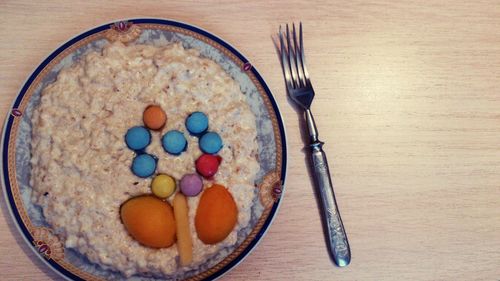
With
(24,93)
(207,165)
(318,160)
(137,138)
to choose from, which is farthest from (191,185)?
(24,93)

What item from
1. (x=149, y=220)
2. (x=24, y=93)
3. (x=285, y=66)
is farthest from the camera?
(x=285, y=66)

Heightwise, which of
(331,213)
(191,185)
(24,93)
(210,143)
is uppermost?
(24,93)

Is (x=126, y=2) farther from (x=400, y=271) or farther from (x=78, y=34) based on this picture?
(x=400, y=271)

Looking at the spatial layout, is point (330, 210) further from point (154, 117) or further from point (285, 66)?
point (154, 117)

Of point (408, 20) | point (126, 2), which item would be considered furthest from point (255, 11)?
point (408, 20)

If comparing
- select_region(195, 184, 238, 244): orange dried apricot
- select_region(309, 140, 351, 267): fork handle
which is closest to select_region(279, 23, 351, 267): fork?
select_region(309, 140, 351, 267): fork handle

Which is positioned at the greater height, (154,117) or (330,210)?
(154,117)

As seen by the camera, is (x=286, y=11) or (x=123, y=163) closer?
(x=123, y=163)
